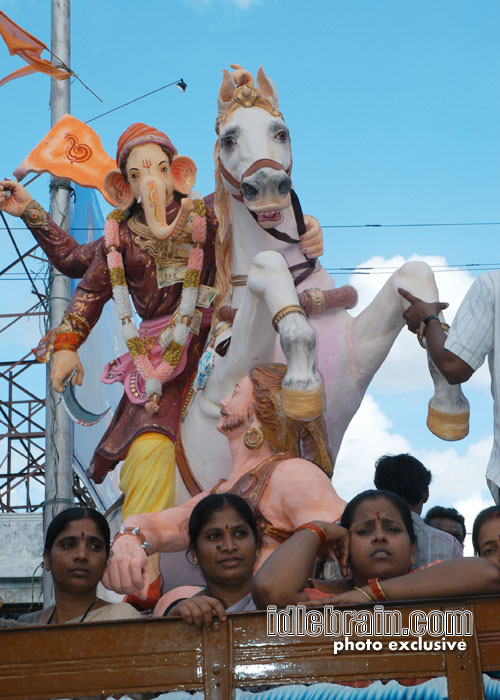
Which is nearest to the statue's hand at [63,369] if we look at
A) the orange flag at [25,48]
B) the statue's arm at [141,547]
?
the statue's arm at [141,547]

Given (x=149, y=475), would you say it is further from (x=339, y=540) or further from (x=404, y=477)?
(x=339, y=540)

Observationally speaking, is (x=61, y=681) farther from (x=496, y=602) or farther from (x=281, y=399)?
(x=281, y=399)

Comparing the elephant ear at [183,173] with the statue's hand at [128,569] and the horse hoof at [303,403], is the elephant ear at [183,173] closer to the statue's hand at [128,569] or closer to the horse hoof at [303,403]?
the horse hoof at [303,403]

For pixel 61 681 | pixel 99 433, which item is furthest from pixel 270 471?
pixel 99 433

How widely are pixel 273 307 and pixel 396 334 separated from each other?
0.51 metres

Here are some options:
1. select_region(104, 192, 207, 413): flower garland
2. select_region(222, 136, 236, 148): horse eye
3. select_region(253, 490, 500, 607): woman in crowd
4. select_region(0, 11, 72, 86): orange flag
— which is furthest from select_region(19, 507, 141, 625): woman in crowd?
select_region(0, 11, 72, 86): orange flag

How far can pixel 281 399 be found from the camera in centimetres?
341

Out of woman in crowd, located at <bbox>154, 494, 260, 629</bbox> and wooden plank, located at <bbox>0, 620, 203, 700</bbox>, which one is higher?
woman in crowd, located at <bbox>154, 494, 260, 629</bbox>

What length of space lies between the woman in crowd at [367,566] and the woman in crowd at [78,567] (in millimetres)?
472

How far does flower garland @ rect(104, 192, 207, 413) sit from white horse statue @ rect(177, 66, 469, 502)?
13 centimetres

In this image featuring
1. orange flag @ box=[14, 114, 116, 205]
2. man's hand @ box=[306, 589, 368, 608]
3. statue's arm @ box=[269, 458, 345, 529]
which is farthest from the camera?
orange flag @ box=[14, 114, 116, 205]

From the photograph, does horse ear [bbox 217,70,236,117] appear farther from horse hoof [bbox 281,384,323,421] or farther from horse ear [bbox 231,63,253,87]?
horse hoof [bbox 281,384,323,421]

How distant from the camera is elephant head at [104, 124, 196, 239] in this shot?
4211 mm

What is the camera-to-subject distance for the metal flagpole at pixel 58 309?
6532mm
